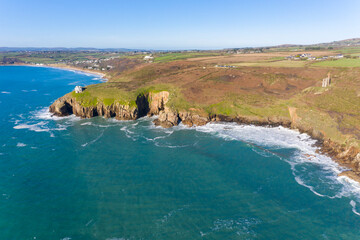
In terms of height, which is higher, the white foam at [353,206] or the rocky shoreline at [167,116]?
the rocky shoreline at [167,116]

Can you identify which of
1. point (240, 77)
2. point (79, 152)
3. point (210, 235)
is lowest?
point (210, 235)

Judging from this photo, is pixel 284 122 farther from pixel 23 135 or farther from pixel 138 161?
pixel 23 135

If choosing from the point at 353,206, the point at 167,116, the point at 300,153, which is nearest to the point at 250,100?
the point at 300,153

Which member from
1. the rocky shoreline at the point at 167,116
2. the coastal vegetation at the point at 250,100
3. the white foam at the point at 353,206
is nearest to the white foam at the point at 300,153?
the white foam at the point at 353,206

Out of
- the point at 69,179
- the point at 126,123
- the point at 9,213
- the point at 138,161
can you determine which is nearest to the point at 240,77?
the point at 126,123

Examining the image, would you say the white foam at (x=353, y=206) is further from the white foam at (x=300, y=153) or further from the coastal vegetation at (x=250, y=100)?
the coastal vegetation at (x=250, y=100)
